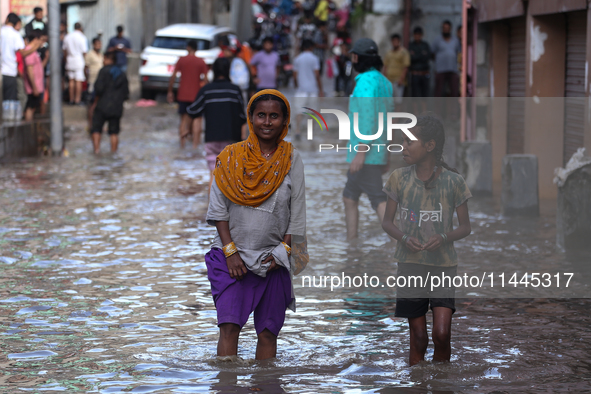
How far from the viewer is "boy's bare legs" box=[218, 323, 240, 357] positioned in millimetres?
4859

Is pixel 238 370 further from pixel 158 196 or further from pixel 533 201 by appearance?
pixel 158 196

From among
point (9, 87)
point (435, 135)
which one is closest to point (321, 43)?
point (9, 87)

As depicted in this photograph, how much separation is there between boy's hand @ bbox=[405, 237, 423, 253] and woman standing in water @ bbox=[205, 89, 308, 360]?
1.76 ft

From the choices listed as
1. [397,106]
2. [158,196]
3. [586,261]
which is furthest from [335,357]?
[158,196]

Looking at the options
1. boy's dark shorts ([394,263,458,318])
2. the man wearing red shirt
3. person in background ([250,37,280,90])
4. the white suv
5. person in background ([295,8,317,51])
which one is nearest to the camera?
boy's dark shorts ([394,263,458,318])

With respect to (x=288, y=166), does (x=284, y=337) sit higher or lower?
lower

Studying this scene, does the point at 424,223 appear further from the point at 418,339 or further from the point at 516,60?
the point at 516,60

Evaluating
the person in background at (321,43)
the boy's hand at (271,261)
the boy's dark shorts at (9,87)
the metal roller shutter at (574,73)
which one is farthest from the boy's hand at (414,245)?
the person in background at (321,43)

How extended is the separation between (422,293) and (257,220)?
900mm

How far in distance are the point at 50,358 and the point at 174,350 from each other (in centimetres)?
66

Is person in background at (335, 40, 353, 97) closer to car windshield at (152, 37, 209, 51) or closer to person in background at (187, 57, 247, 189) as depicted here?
car windshield at (152, 37, 209, 51)

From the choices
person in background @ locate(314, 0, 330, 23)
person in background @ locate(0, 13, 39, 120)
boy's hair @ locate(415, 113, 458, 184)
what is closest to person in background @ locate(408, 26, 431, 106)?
person in background @ locate(0, 13, 39, 120)

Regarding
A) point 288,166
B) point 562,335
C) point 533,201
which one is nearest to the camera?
point 288,166

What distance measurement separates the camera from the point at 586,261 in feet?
25.6
